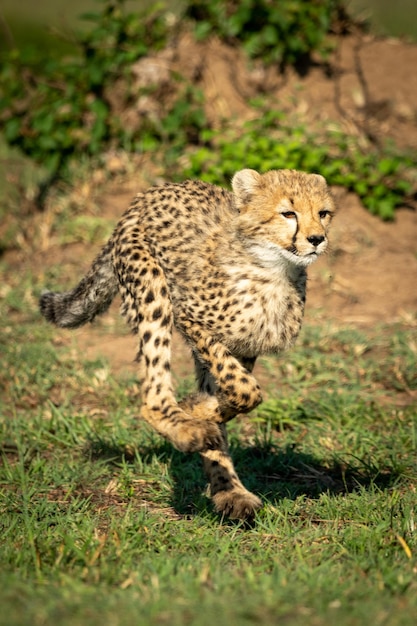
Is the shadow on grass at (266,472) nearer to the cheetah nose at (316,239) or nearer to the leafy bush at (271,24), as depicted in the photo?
the cheetah nose at (316,239)

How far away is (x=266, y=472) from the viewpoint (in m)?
4.72

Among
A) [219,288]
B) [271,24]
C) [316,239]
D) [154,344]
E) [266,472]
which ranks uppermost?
[271,24]

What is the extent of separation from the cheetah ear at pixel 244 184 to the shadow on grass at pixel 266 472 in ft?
4.28

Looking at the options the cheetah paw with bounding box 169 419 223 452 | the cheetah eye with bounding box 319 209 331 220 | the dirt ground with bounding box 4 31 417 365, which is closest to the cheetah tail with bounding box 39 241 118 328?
the cheetah paw with bounding box 169 419 223 452

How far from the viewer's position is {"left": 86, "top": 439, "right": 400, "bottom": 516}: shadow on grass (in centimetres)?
438

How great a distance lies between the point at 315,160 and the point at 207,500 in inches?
155

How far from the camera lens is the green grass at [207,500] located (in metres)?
2.95

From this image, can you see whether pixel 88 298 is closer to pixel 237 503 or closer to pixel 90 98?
pixel 237 503

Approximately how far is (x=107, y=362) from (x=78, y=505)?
180 cm

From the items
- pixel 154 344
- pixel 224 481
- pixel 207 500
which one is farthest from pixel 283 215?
pixel 207 500

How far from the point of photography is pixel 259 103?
814 centimetres

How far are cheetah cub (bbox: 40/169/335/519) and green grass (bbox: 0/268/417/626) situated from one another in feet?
1.14

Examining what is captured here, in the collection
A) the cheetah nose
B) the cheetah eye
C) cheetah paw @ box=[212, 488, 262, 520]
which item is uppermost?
the cheetah eye

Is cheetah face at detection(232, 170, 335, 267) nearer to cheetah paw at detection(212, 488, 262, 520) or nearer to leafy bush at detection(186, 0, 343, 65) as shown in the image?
cheetah paw at detection(212, 488, 262, 520)
